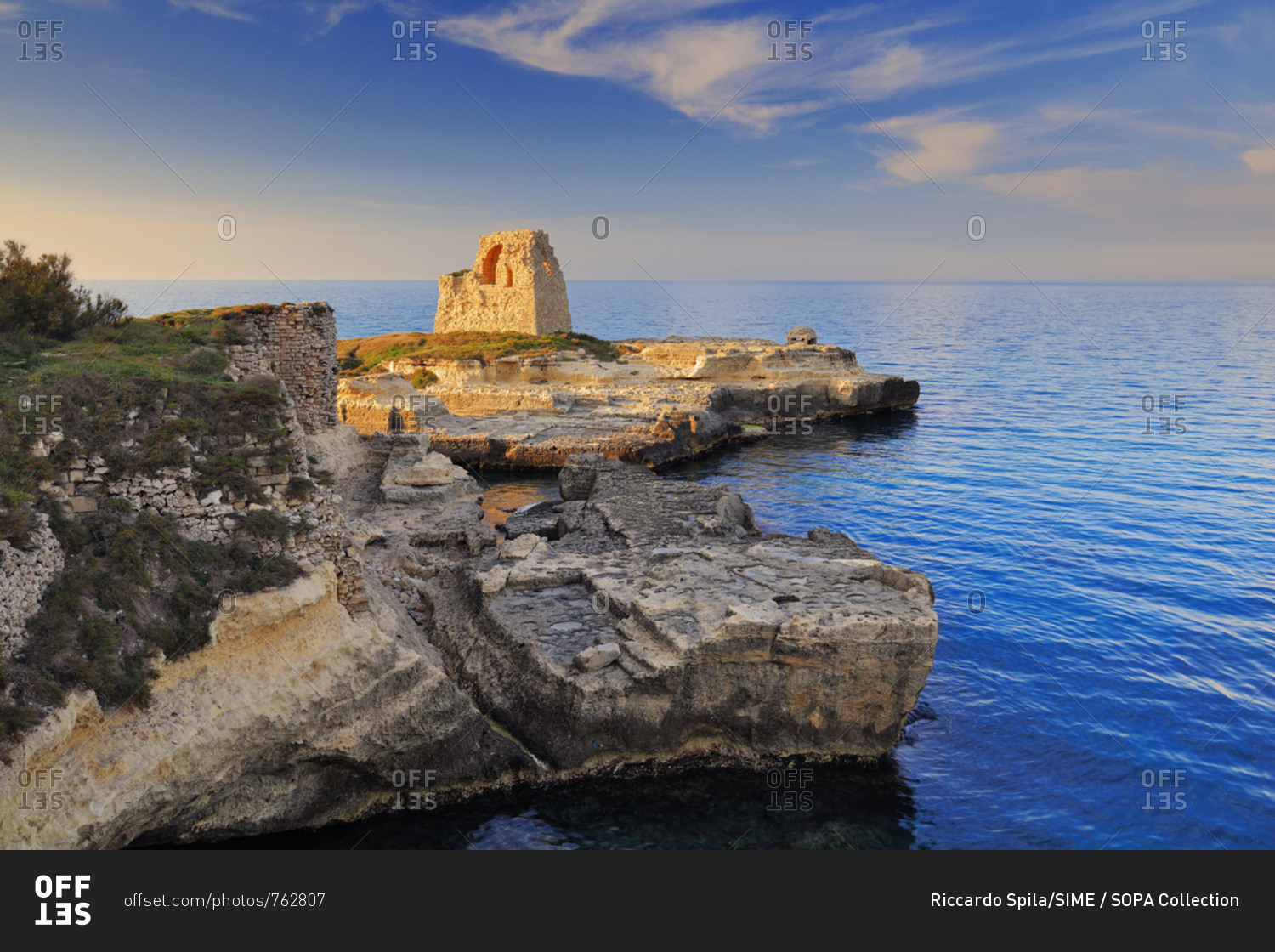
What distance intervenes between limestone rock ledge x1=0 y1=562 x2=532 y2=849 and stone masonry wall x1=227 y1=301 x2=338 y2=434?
7.21m

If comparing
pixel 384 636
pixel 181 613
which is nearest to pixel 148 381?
pixel 181 613

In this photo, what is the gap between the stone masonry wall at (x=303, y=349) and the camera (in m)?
18.0

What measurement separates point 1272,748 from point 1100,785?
13.3 ft

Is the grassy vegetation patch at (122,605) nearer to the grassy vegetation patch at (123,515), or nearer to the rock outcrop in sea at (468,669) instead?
the grassy vegetation patch at (123,515)

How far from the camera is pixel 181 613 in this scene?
1016 centimetres

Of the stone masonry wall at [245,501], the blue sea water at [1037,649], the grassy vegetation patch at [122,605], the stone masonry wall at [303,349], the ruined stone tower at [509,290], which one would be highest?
the ruined stone tower at [509,290]

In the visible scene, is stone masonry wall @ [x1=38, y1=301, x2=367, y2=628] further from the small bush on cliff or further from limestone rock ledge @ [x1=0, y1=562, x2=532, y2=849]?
the small bush on cliff

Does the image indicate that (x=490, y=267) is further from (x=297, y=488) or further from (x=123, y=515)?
(x=123, y=515)

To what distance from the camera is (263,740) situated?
10.4 metres

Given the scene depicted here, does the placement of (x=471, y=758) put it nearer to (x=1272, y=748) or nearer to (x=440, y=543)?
(x=440, y=543)

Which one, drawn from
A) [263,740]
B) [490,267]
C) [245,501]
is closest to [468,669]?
[263,740]

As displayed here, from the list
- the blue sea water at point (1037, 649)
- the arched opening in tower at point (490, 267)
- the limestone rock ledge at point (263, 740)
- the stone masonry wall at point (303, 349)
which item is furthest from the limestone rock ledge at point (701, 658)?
the arched opening in tower at point (490, 267)

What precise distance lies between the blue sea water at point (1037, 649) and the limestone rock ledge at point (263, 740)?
0.74 meters

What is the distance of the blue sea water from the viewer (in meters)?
12.4
